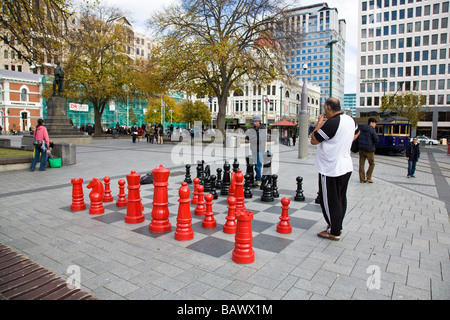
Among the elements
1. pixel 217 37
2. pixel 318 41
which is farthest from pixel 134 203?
pixel 318 41

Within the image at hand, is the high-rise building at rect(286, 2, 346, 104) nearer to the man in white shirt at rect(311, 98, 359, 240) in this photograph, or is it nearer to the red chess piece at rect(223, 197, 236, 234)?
the man in white shirt at rect(311, 98, 359, 240)

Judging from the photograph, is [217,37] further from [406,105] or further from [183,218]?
[406,105]

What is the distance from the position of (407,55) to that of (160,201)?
72.2 m

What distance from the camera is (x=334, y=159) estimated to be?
161 inches

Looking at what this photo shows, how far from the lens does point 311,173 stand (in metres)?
10.4

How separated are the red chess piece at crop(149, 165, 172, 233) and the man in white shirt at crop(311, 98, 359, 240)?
7.33 feet

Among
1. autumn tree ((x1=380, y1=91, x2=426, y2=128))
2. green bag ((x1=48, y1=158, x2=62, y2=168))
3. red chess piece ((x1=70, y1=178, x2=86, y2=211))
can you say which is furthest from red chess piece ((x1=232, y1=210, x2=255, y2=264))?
autumn tree ((x1=380, y1=91, x2=426, y2=128))

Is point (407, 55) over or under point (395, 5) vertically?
under

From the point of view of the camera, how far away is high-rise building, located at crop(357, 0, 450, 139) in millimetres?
57062

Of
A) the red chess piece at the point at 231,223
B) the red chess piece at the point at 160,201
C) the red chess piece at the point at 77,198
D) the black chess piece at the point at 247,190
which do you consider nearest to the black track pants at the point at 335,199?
the red chess piece at the point at 231,223

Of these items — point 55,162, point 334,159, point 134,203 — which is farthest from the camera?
point 55,162

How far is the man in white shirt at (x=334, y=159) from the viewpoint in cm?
406
